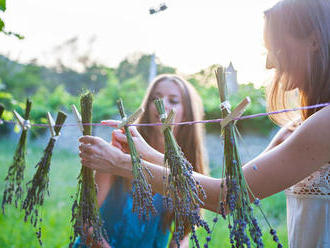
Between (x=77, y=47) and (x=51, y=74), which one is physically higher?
(x=77, y=47)

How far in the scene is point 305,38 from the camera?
1.12 m

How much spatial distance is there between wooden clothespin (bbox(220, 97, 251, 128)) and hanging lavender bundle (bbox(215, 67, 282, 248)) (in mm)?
18

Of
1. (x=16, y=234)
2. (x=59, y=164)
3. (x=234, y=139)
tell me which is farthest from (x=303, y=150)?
(x=59, y=164)

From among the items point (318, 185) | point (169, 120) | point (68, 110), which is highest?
point (68, 110)

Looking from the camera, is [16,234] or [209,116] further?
[209,116]

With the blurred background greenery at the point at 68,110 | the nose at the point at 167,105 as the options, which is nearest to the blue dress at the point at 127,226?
the blurred background greenery at the point at 68,110

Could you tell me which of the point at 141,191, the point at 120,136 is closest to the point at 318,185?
the point at 141,191

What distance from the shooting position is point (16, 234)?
413 centimetres

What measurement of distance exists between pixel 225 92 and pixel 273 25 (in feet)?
1.10

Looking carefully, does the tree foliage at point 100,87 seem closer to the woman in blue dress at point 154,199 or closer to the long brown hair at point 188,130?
the long brown hair at point 188,130

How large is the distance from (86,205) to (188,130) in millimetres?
1165

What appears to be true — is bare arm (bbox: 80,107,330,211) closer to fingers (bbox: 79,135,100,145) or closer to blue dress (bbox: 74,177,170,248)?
fingers (bbox: 79,135,100,145)

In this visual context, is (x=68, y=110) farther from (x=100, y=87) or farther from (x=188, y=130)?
(x=188, y=130)

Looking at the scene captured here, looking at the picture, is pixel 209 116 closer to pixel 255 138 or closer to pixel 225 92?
pixel 255 138
